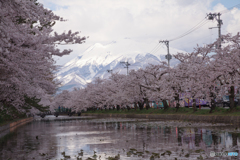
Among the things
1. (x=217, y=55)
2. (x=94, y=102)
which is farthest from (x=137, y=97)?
(x=94, y=102)

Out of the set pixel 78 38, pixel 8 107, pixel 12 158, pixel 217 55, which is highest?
pixel 217 55

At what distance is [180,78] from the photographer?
42875mm

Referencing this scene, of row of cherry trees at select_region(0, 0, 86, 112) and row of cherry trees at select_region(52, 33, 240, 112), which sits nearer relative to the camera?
row of cherry trees at select_region(0, 0, 86, 112)

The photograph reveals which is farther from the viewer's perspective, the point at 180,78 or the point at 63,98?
the point at 63,98

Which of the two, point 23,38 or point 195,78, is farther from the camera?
point 195,78

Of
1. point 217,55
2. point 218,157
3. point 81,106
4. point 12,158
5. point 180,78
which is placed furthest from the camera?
point 81,106

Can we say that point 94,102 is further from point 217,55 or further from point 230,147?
point 230,147

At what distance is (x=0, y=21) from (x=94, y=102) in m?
90.9

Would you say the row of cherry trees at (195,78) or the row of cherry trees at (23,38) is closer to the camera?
the row of cherry trees at (23,38)

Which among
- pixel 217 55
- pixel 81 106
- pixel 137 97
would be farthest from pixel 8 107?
pixel 81 106

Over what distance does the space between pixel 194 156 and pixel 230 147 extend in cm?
223

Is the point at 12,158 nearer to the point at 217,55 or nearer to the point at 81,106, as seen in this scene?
the point at 217,55

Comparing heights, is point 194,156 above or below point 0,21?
below

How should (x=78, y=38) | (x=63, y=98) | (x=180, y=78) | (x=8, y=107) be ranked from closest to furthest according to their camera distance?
(x=78, y=38) → (x=8, y=107) → (x=180, y=78) → (x=63, y=98)
